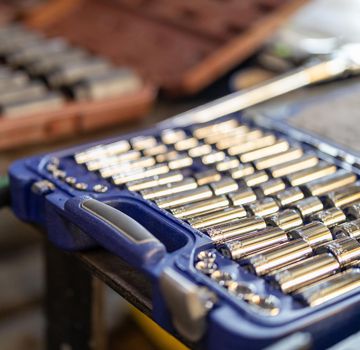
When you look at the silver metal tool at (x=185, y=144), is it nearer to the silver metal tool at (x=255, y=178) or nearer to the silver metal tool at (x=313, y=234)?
the silver metal tool at (x=255, y=178)

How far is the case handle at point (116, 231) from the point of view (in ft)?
1.70

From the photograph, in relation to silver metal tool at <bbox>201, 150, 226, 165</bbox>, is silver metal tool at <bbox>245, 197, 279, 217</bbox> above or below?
above

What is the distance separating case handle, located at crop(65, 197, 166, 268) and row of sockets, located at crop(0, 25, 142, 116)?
406 millimetres

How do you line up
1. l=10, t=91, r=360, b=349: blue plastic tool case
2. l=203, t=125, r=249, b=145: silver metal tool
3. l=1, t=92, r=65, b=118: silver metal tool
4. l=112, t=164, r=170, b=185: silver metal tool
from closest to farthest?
l=10, t=91, r=360, b=349: blue plastic tool case < l=112, t=164, r=170, b=185: silver metal tool < l=203, t=125, r=249, b=145: silver metal tool < l=1, t=92, r=65, b=118: silver metal tool

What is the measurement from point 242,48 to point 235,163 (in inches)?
17.5

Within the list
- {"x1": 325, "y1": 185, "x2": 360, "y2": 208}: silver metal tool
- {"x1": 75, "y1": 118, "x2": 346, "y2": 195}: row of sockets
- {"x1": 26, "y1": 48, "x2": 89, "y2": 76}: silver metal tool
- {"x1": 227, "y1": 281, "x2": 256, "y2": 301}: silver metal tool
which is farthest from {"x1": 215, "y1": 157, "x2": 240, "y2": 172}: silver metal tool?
{"x1": 26, "y1": 48, "x2": 89, "y2": 76}: silver metal tool

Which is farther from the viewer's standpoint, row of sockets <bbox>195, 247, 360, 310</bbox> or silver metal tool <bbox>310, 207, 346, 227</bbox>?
silver metal tool <bbox>310, 207, 346, 227</bbox>

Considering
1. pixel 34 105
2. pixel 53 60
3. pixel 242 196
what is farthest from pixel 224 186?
pixel 53 60

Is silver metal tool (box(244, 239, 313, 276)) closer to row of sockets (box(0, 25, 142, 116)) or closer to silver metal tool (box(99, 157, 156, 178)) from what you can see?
silver metal tool (box(99, 157, 156, 178))

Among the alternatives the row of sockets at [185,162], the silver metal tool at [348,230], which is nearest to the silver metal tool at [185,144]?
the row of sockets at [185,162]

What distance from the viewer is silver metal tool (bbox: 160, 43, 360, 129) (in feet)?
3.14

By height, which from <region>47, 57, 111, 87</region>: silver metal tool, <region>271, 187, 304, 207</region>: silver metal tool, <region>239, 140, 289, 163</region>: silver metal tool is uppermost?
<region>271, 187, 304, 207</region>: silver metal tool

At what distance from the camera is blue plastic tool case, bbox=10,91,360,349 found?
0.46m

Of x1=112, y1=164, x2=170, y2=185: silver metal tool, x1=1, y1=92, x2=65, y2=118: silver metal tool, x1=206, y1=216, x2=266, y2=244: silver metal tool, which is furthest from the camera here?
x1=1, y1=92, x2=65, y2=118: silver metal tool
